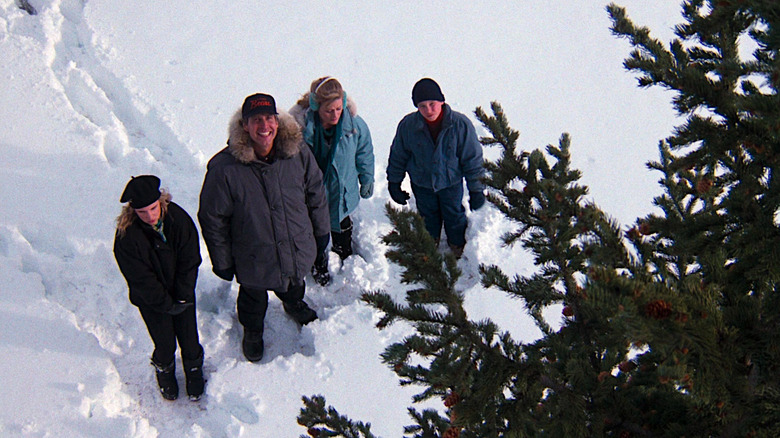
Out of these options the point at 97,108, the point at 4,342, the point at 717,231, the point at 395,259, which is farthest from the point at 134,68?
the point at 717,231

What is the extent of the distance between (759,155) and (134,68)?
25.3 ft

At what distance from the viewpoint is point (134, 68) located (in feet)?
25.2

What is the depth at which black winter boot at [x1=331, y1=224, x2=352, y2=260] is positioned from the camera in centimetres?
588

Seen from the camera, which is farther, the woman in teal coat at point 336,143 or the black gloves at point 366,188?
the black gloves at point 366,188

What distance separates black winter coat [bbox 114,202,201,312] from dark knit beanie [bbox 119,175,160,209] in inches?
9.1

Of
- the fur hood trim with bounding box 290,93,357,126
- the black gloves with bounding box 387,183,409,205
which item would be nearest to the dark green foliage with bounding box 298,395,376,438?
the fur hood trim with bounding box 290,93,357,126

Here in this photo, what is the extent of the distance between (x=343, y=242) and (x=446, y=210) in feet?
3.69

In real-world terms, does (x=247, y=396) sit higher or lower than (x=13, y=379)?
higher

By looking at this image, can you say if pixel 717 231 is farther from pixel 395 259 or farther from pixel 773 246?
pixel 395 259

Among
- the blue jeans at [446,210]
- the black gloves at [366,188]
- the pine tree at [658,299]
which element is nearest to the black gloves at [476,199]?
the blue jeans at [446,210]

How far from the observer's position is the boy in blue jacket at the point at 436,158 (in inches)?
194

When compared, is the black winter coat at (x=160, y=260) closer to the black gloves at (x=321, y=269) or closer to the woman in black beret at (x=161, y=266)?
the woman in black beret at (x=161, y=266)

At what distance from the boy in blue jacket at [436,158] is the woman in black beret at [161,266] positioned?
2117 mm

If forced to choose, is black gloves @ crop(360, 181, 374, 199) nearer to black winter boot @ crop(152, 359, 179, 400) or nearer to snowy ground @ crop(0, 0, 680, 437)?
snowy ground @ crop(0, 0, 680, 437)
